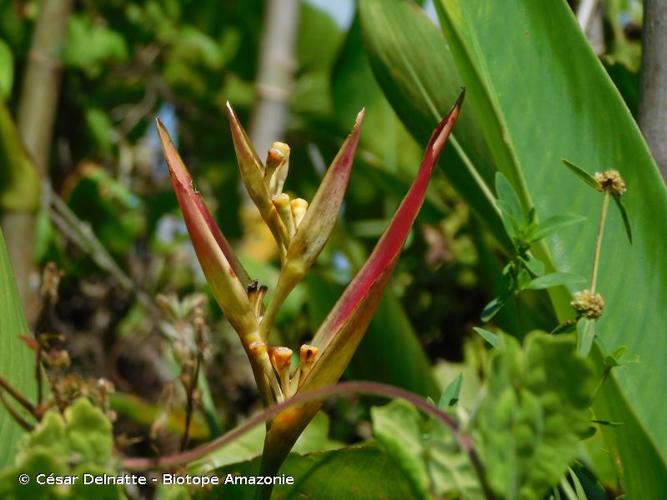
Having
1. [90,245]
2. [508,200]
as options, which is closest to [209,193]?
[90,245]

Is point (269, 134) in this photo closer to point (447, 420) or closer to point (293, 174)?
point (293, 174)

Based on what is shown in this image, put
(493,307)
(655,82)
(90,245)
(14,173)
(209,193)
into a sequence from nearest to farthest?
(493,307)
(655,82)
(14,173)
(90,245)
(209,193)

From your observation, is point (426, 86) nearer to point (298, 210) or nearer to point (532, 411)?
point (298, 210)

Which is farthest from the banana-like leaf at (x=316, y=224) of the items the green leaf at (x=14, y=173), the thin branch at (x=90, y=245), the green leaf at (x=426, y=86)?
the thin branch at (x=90, y=245)

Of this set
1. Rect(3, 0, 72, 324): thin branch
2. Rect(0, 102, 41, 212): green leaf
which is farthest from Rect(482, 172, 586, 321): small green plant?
Rect(3, 0, 72, 324): thin branch

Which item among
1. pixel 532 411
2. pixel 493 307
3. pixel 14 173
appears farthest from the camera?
pixel 14 173

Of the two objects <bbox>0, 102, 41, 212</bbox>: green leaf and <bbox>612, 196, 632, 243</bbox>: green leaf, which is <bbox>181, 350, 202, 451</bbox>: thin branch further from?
<bbox>0, 102, 41, 212</bbox>: green leaf
